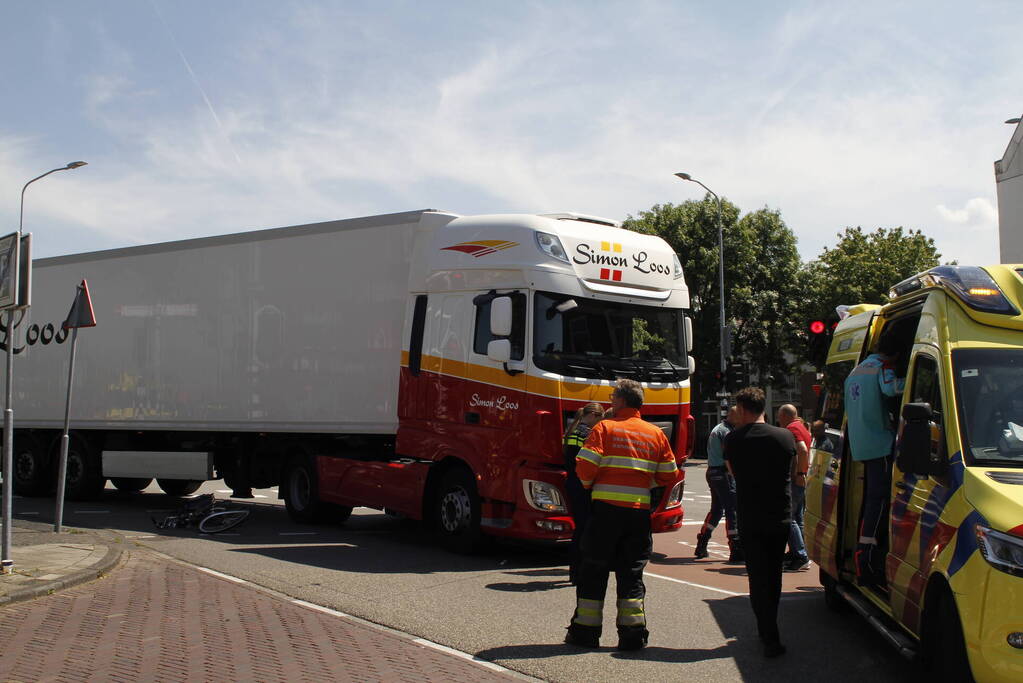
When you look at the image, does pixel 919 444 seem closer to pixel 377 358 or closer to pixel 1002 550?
pixel 1002 550

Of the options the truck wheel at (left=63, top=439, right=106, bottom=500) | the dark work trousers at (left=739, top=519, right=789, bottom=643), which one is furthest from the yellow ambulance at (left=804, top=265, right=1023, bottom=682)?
the truck wheel at (left=63, top=439, right=106, bottom=500)

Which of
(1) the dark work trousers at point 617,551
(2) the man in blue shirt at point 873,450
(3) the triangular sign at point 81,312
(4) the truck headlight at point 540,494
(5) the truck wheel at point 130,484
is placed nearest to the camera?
(1) the dark work trousers at point 617,551

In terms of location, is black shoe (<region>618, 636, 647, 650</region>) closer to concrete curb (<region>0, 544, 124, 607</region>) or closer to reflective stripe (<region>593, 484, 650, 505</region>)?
reflective stripe (<region>593, 484, 650, 505</region>)

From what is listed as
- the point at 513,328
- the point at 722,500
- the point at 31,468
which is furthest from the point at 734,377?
the point at 513,328

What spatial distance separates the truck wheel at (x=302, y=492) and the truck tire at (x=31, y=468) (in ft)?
19.7

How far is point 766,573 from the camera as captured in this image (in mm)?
6480

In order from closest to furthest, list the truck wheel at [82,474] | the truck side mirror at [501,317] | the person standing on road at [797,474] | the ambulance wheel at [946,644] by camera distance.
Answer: the ambulance wheel at [946,644], the truck side mirror at [501,317], the person standing on road at [797,474], the truck wheel at [82,474]

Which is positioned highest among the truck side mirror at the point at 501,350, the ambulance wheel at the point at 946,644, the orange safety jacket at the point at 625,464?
the truck side mirror at the point at 501,350

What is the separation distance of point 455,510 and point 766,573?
4.97m

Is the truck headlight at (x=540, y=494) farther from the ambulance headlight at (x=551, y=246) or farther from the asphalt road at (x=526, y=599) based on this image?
the ambulance headlight at (x=551, y=246)

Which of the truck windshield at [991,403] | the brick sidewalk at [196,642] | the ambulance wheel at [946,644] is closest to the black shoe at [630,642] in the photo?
the brick sidewalk at [196,642]

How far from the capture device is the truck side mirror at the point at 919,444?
5.26 metres

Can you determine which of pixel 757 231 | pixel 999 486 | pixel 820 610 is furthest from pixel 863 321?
pixel 757 231

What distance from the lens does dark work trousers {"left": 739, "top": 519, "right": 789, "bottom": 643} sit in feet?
21.1
